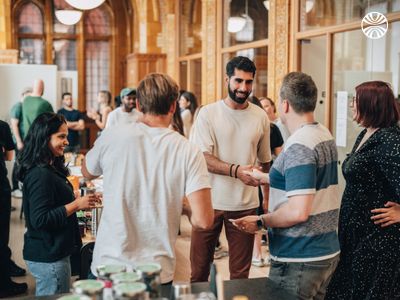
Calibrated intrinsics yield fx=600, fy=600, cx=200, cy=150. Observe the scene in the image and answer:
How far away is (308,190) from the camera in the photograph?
2.39m

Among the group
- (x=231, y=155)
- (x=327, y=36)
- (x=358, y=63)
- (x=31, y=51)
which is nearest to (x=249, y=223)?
(x=231, y=155)

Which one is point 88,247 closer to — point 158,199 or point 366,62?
point 158,199

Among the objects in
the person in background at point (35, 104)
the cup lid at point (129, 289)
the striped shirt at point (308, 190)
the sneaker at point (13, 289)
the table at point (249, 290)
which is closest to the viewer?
the cup lid at point (129, 289)

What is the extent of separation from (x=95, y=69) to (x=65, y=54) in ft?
2.73

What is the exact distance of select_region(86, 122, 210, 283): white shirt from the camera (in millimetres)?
2275

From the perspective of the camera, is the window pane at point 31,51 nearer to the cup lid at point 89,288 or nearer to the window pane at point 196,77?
the window pane at point 196,77

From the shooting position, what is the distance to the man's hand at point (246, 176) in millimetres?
3271

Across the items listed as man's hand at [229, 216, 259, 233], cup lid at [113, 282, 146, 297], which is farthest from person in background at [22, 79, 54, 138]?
cup lid at [113, 282, 146, 297]

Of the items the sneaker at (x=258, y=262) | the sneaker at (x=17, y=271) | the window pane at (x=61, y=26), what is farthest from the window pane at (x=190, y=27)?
the sneaker at (x=17, y=271)

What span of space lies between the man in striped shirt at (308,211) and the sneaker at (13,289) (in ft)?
9.12

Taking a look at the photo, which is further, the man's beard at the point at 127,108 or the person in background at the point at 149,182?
the man's beard at the point at 127,108

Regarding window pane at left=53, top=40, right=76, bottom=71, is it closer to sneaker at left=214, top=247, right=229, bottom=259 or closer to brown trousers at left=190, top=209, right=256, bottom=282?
sneaker at left=214, top=247, right=229, bottom=259

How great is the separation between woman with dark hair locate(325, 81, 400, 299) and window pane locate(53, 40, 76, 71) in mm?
12991

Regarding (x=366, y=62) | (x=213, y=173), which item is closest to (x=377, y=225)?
(x=213, y=173)
